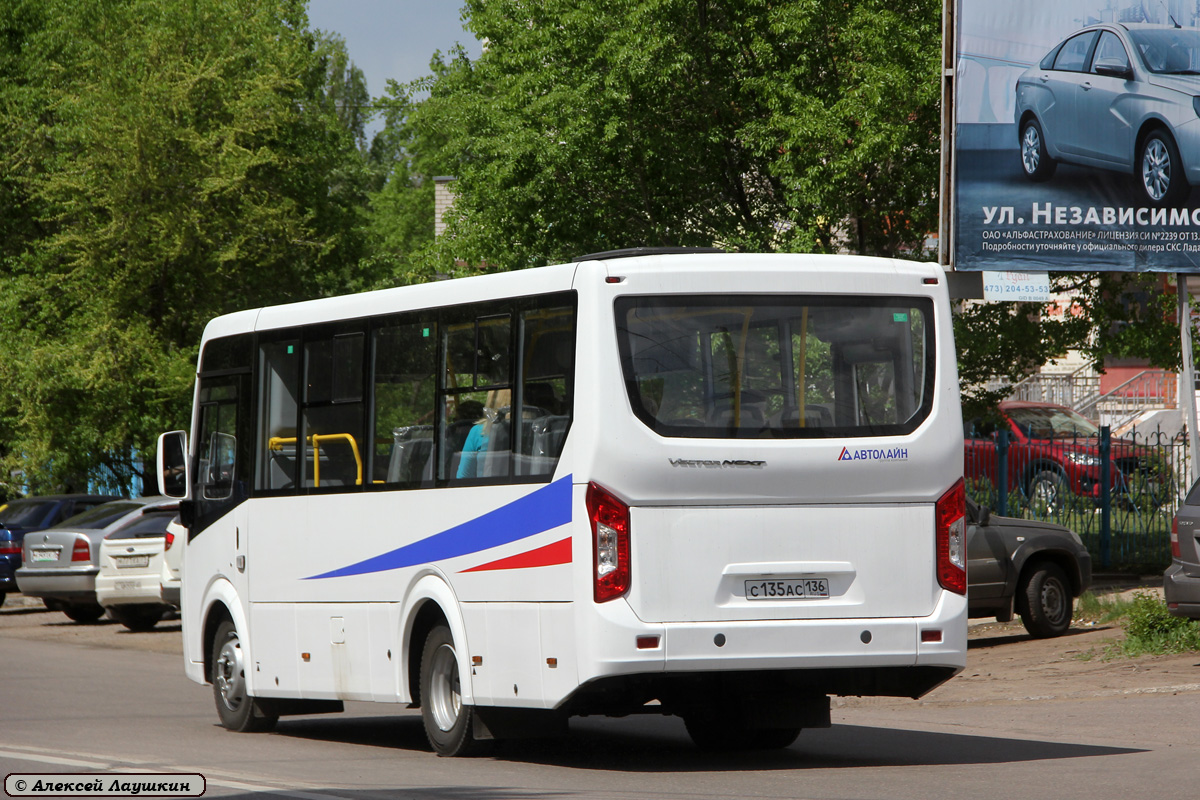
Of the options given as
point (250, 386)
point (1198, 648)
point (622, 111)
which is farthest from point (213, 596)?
point (622, 111)

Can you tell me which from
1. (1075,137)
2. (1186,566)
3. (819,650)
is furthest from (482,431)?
(1075,137)

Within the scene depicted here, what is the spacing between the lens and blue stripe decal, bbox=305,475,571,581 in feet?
30.5

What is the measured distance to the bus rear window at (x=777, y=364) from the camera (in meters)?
9.33

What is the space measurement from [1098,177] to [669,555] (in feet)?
39.3

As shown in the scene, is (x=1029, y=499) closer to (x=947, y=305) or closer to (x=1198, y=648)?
(x=1198, y=648)

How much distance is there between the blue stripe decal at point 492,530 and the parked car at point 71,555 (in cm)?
1382

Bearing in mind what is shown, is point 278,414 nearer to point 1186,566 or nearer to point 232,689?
point 232,689

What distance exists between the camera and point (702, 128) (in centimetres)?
2327

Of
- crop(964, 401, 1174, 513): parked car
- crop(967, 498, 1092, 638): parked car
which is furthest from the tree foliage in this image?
crop(967, 498, 1092, 638): parked car

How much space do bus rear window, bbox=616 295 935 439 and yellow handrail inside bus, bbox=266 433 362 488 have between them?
2631 millimetres

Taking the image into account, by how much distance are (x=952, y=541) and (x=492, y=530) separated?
8.53 feet

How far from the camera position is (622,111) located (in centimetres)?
2208

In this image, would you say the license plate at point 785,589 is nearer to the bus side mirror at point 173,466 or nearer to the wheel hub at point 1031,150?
the bus side mirror at point 173,466

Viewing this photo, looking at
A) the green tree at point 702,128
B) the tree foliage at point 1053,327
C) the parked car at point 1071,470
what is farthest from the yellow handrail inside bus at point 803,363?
the tree foliage at point 1053,327
